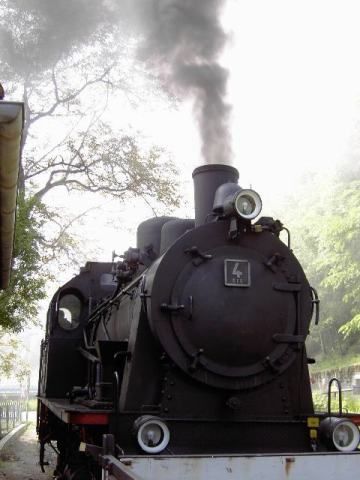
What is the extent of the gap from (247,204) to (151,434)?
2.09 metres

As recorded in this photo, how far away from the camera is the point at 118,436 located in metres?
4.58

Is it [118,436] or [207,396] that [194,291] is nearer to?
[207,396]

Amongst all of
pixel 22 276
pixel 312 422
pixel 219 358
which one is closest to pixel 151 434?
pixel 219 358

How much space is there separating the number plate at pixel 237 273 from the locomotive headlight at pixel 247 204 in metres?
0.41

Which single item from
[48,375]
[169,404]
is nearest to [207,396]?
[169,404]

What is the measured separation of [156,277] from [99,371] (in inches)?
47.4

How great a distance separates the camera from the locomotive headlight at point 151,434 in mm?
4453

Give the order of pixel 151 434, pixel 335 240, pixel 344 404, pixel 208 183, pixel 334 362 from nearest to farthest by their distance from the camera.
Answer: pixel 151 434, pixel 208 183, pixel 335 240, pixel 344 404, pixel 334 362

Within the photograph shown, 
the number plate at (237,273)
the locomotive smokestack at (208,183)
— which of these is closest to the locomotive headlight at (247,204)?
the number plate at (237,273)

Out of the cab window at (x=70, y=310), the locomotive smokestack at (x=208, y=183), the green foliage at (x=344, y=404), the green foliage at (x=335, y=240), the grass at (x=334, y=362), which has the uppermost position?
the green foliage at (x=335, y=240)

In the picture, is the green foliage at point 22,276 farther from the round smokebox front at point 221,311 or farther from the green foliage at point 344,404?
the green foliage at point 344,404

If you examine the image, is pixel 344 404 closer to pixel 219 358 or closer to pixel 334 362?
pixel 334 362

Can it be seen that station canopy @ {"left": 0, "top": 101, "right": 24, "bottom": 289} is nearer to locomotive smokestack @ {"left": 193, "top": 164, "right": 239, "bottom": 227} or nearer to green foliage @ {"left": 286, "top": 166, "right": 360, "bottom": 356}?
locomotive smokestack @ {"left": 193, "top": 164, "right": 239, "bottom": 227}

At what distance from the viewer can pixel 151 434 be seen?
4.54m
